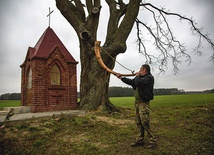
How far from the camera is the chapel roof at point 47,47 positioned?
9.61 m

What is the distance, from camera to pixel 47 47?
10.1m

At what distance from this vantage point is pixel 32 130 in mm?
5500

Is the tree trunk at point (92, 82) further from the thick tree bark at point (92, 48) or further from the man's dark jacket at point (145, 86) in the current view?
the man's dark jacket at point (145, 86)

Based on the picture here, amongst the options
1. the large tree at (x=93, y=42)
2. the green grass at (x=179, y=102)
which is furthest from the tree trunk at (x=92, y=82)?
the green grass at (x=179, y=102)

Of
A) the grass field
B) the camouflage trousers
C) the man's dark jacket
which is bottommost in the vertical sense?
the grass field

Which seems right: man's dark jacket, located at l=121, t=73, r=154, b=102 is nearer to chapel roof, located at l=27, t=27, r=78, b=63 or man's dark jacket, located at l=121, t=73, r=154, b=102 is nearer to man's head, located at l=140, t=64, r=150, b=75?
man's head, located at l=140, t=64, r=150, b=75

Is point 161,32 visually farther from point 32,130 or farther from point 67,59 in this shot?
point 32,130

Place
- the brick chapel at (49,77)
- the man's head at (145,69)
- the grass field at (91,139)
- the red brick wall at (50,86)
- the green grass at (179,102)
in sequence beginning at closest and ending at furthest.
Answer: the grass field at (91,139) → the man's head at (145,69) → the red brick wall at (50,86) → the brick chapel at (49,77) → the green grass at (179,102)

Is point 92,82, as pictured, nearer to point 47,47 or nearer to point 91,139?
point 47,47

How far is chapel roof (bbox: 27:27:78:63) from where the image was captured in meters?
9.61

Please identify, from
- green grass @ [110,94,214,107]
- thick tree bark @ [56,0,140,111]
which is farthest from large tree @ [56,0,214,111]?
green grass @ [110,94,214,107]

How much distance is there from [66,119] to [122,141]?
298cm

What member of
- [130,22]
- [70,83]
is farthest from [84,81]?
[130,22]

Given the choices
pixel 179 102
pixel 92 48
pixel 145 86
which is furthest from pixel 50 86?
pixel 179 102
